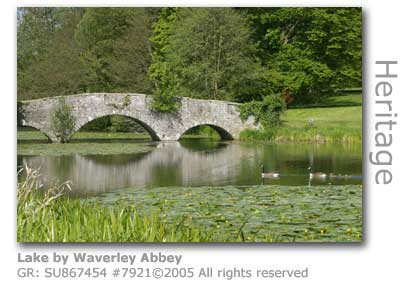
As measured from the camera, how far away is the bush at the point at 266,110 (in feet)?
35.2

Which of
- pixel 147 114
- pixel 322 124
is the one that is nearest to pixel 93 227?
pixel 322 124

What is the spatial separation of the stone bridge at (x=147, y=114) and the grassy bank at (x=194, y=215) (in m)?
2.00

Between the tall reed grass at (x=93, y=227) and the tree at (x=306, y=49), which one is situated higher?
the tree at (x=306, y=49)

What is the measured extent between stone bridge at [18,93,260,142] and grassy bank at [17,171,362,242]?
2.00 m

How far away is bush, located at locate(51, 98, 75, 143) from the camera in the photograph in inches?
482

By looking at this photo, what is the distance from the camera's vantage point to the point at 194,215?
8586 millimetres

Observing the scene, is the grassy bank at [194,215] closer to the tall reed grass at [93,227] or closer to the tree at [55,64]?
the tall reed grass at [93,227]

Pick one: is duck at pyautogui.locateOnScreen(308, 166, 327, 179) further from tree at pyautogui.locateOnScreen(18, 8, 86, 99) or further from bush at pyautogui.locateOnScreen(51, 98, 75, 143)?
bush at pyautogui.locateOnScreen(51, 98, 75, 143)

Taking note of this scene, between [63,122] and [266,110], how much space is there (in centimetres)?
338

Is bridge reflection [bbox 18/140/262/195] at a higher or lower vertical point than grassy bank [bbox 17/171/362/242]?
higher

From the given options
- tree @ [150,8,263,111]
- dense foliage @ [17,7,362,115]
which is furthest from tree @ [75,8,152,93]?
tree @ [150,8,263,111]

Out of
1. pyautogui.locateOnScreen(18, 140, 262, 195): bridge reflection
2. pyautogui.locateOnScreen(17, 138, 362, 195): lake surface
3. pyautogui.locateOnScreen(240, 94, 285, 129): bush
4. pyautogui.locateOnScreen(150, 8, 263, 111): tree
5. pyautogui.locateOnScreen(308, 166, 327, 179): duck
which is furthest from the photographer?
pyautogui.locateOnScreen(240, 94, 285, 129): bush

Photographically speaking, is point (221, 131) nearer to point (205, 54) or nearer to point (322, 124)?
point (322, 124)

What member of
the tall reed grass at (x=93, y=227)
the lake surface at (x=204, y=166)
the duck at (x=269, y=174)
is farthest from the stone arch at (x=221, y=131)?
the tall reed grass at (x=93, y=227)
